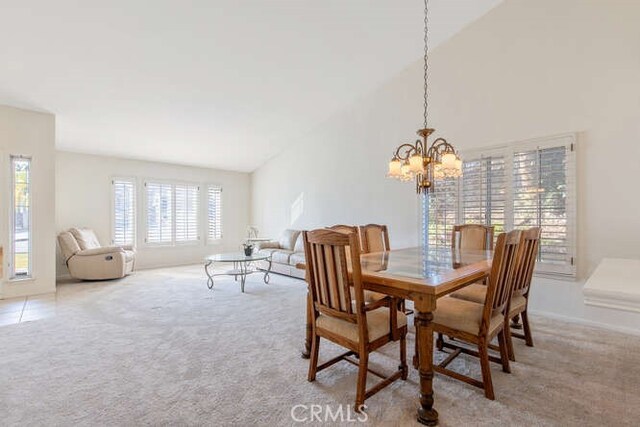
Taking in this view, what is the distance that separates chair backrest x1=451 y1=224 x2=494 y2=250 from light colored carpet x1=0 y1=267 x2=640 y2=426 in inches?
38.4

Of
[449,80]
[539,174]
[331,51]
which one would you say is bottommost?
[539,174]

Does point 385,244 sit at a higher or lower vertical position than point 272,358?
higher

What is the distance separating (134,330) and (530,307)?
14.4 ft

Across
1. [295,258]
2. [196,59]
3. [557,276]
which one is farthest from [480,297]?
[196,59]

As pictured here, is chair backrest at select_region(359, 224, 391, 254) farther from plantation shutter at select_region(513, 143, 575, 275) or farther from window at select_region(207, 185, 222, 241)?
window at select_region(207, 185, 222, 241)

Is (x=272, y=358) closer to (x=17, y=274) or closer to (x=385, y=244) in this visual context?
(x=385, y=244)

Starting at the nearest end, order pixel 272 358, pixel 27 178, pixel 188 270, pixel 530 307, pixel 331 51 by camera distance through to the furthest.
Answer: pixel 272 358 → pixel 530 307 → pixel 331 51 → pixel 27 178 → pixel 188 270

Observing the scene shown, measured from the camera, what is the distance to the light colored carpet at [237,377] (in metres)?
1.81

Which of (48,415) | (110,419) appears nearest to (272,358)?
(110,419)

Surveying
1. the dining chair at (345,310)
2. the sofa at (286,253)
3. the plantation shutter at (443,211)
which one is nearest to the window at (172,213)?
the sofa at (286,253)

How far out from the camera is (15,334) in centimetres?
296

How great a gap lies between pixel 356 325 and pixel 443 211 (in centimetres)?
289

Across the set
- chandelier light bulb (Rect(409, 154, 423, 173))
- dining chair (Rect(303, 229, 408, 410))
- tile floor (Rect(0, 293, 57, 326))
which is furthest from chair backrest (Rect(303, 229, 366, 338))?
tile floor (Rect(0, 293, 57, 326))

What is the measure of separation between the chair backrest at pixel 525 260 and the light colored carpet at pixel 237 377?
567mm
